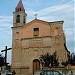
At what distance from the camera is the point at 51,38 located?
42844 millimetres

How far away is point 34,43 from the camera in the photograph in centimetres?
4366

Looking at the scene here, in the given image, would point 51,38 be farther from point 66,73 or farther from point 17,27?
point 66,73

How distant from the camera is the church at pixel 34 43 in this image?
4244cm

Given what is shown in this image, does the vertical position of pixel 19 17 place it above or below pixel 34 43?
above

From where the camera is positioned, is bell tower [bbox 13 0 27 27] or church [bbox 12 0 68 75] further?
bell tower [bbox 13 0 27 27]

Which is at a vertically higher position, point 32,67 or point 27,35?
point 27,35

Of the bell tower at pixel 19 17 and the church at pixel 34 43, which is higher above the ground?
the bell tower at pixel 19 17

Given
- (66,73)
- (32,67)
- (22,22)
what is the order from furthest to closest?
(22,22), (32,67), (66,73)

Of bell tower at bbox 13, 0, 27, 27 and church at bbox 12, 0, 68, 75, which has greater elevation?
bell tower at bbox 13, 0, 27, 27

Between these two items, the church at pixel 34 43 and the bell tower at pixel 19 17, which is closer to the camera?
the church at pixel 34 43

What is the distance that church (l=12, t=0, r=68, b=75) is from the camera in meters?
42.4

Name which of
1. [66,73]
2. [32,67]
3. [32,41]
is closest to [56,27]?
[32,41]

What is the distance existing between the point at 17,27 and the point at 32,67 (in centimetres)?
855

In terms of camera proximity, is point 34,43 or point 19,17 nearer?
point 34,43
